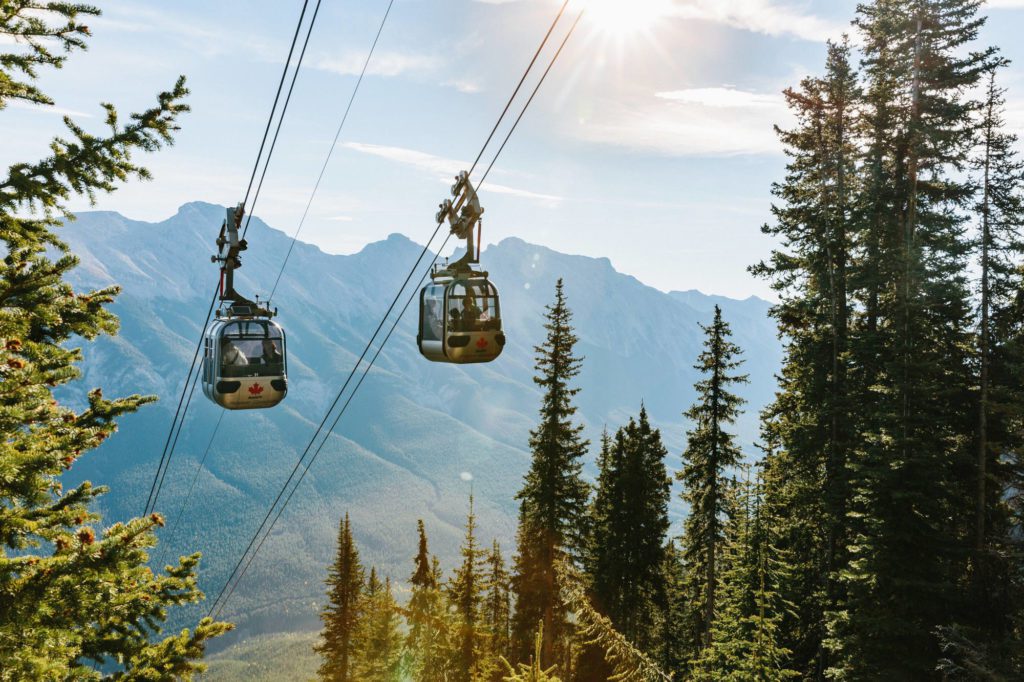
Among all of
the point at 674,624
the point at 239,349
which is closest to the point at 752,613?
the point at 239,349

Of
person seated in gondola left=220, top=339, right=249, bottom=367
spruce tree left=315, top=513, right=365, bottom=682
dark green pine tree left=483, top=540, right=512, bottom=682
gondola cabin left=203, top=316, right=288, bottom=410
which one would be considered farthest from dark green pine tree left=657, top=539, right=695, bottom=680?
person seated in gondola left=220, top=339, right=249, bottom=367

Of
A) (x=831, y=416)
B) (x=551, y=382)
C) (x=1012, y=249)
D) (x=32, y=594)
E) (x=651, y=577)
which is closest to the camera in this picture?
(x=32, y=594)

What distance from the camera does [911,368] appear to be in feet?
64.3

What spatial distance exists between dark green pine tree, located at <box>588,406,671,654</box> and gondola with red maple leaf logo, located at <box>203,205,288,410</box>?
2117cm

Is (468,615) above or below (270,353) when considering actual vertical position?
below

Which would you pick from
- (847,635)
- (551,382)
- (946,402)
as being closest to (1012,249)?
(946,402)

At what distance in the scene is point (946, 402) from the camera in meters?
20.6

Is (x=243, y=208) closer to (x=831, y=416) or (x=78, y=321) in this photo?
(x=78, y=321)

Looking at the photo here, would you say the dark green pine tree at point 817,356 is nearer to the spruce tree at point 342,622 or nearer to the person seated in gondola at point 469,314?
the person seated in gondola at point 469,314

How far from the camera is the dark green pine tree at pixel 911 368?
18281mm

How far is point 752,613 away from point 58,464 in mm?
19460

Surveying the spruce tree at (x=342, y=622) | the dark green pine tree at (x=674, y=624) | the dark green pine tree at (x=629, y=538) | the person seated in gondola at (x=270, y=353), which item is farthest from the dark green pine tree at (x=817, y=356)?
the spruce tree at (x=342, y=622)

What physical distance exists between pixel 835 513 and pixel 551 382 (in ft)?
42.2

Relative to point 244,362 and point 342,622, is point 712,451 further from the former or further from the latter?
point 342,622
